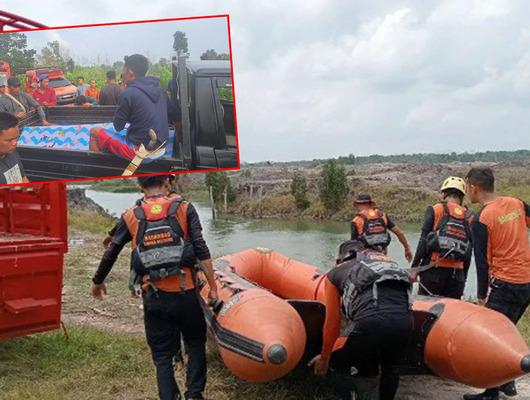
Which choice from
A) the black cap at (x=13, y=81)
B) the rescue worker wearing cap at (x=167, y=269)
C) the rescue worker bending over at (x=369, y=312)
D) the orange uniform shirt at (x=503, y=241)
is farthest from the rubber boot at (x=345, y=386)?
the black cap at (x=13, y=81)

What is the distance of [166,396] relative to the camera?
389 cm

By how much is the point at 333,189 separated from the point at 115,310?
28.7 metres

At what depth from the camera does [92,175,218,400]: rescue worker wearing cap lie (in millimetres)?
3781

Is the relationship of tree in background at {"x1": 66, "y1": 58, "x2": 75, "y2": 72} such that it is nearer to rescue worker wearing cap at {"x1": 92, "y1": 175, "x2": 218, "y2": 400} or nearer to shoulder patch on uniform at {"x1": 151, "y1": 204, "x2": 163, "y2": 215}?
rescue worker wearing cap at {"x1": 92, "y1": 175, "x2": 218, "y2": 400}

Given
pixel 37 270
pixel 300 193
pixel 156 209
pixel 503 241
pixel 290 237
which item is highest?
pixel 156 209

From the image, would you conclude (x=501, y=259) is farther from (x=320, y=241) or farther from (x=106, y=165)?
(x=320, y=241)

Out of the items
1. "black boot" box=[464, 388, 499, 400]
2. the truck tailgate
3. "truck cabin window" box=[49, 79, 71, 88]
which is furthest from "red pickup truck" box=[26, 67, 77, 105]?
"black boot" box=[464, 388, 499, 400]

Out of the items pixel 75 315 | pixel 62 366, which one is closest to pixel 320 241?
pixel 75 315

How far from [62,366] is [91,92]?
223cm

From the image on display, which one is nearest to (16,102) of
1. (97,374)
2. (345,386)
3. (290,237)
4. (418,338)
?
(97,374)

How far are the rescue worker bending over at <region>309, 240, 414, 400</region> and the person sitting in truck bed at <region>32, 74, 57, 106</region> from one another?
6.71ft

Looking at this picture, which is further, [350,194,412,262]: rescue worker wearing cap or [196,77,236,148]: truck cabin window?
[350,194,412,262]: rescue worker wearing cap

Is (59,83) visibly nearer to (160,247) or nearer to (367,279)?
(160,247)

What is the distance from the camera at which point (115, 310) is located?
282 inches
